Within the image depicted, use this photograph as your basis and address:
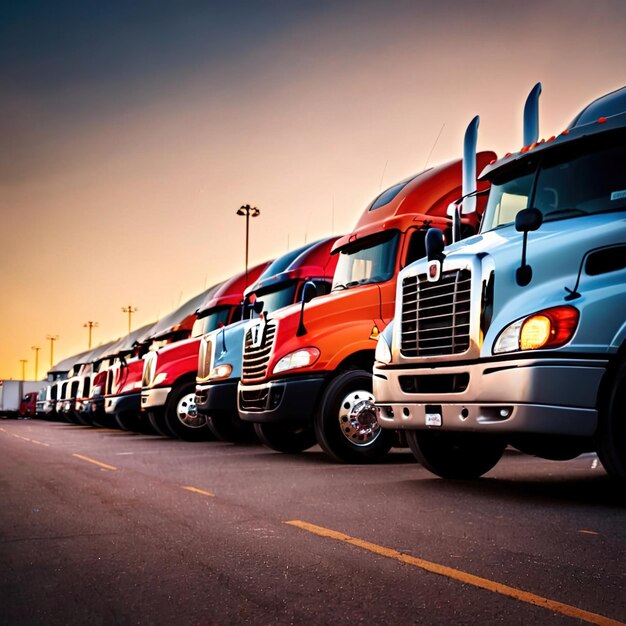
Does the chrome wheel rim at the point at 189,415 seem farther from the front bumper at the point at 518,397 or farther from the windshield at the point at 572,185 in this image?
the front bumper at the point at 518,397

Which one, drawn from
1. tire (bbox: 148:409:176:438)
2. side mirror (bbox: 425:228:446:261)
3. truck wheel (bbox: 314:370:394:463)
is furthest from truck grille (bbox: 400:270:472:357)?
tire (bbox: 148:409:176:438)

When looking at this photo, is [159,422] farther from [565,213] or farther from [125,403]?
[565,213]

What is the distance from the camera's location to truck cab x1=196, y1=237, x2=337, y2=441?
13.7 metres

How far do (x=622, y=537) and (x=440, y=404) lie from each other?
2.20 m

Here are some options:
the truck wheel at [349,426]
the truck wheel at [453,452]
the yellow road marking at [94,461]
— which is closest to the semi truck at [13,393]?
the yellow road marking at [94,461]

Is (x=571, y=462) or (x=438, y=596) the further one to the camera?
(x=571, y=462)

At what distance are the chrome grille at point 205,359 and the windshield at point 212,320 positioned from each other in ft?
5.99

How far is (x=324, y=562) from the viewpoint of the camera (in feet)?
15.6

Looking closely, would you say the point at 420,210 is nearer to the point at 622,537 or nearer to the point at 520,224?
the point at 520,224

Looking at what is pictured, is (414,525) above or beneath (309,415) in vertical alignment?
beneath

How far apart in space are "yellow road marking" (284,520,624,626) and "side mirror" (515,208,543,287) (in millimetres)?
2662

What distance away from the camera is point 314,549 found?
16.9ft

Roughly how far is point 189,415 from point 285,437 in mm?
4902

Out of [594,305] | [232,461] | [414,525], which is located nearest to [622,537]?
[414,525]
